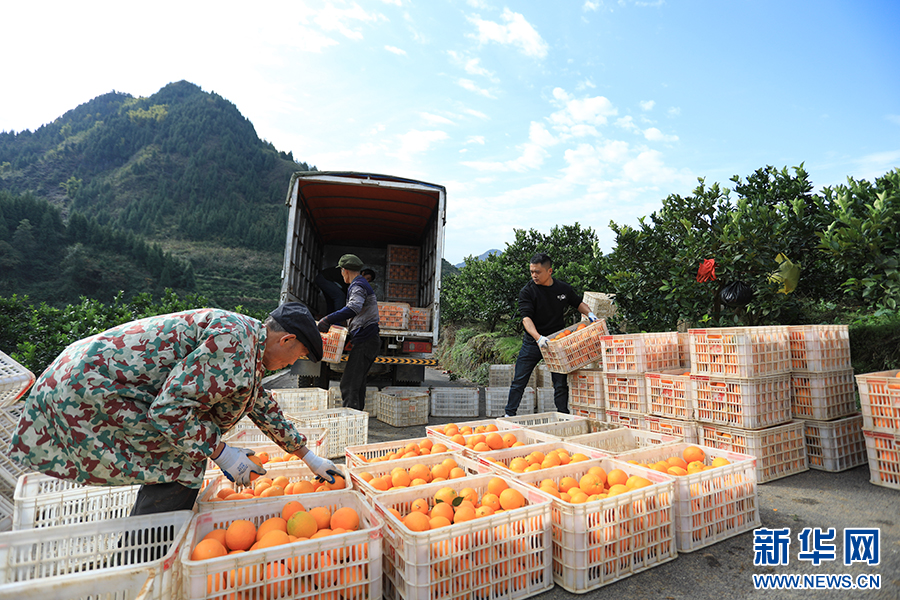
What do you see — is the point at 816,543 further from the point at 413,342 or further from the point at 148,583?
the point at 413,342

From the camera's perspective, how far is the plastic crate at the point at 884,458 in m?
4.02

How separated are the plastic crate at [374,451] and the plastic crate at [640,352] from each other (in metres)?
2.55

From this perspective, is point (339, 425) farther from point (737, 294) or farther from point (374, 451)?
point (737, 294)

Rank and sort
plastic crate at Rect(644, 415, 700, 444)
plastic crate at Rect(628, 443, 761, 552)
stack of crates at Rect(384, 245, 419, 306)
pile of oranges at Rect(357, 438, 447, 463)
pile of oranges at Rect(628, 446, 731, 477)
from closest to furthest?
plastic crate at Rect(628, 443, 761, 552) < pile of oranges at Rect(628, 446, 731, 477) < pile of oranges at Rect(357, 438, 447, 463) < plastic crate at Rect(644, 415, 700, 444) < stack of crates at Rect(384, 245, 419, 306)

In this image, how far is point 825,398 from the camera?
4621 millimetres

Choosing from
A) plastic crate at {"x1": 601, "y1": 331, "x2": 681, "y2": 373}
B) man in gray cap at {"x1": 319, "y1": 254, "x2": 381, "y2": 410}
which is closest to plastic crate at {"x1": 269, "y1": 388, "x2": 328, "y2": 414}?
man in gray cap at {"x1": 319, "y1": 254, "x2": 381, "y2": 410}

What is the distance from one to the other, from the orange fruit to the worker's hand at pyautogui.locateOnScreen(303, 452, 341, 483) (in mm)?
568

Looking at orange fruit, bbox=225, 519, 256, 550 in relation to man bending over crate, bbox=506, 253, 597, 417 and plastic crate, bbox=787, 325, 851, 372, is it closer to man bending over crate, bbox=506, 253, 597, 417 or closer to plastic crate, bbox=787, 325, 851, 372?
man bending over crate, bbox=506, 253, 597, 417

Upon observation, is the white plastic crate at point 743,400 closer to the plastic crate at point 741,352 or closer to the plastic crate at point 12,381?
the plastic crate at point 741,352

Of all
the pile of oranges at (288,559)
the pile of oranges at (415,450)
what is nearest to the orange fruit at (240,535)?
the pile of oranges at (288,559)

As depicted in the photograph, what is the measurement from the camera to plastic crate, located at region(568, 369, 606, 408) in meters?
5.92

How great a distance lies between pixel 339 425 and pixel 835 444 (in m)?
5.19

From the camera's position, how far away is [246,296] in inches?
2621

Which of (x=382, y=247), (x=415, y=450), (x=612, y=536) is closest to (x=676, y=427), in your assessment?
A: (x=612, y=536)
